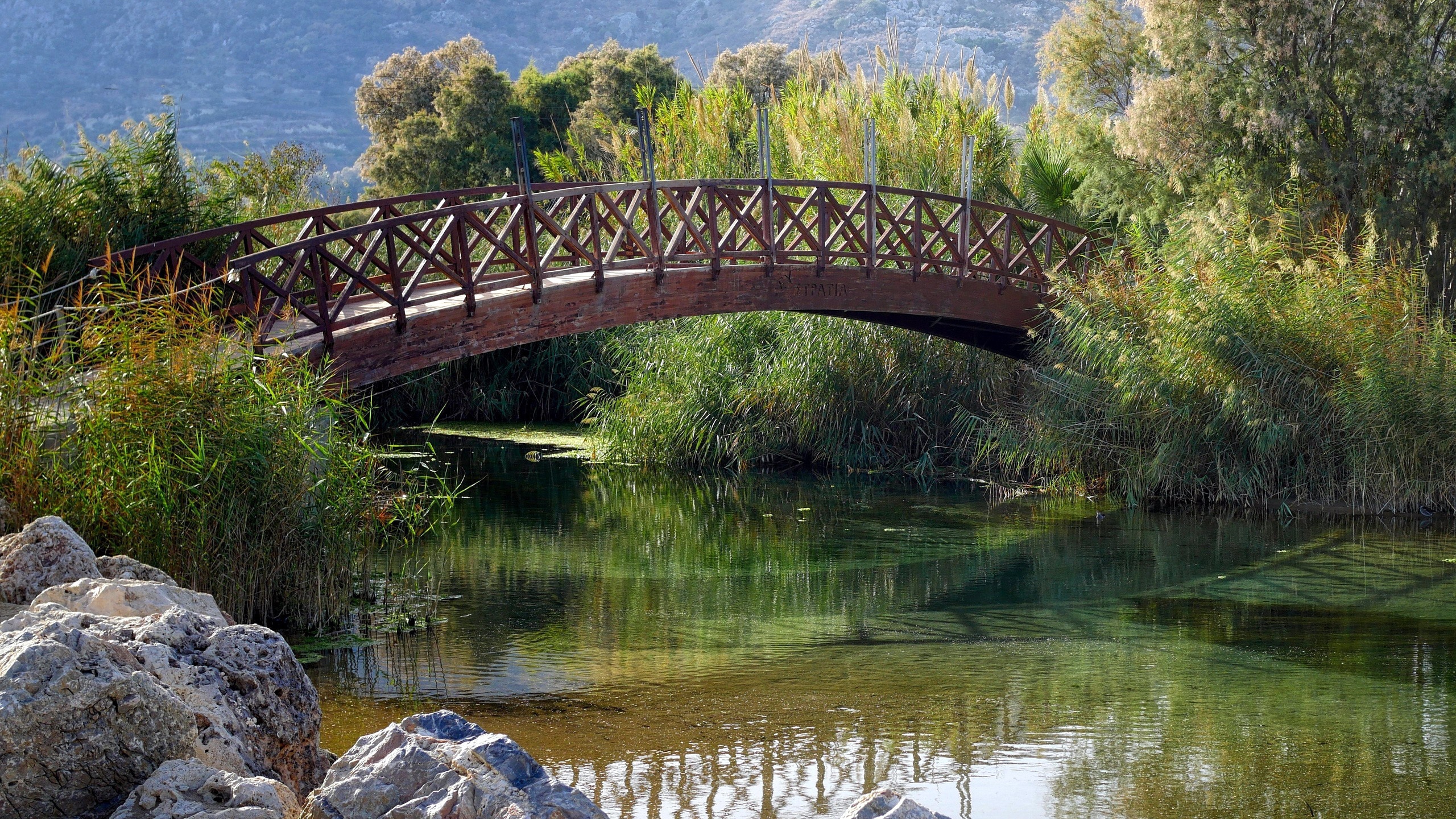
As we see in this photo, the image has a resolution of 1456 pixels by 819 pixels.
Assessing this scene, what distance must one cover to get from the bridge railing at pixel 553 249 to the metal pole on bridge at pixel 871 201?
2 cm

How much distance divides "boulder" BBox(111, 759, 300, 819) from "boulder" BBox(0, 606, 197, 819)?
0.14 metres

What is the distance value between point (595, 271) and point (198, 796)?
335 inches

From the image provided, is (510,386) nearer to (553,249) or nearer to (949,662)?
(553,249)

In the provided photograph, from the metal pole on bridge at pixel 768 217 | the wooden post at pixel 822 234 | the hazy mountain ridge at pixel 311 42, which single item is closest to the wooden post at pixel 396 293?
the metal pole on bridge at pixel 768 217

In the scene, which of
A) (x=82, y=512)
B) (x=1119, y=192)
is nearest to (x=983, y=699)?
(x=82, y=512)

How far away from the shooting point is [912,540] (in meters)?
11.5

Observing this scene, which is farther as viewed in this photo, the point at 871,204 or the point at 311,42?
the point at 311,42

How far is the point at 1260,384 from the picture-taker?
12.9 meters

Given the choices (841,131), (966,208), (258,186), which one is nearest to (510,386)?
(258,186)

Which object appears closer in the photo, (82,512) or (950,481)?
(82,512)

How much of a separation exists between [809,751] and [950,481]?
31.4 feet

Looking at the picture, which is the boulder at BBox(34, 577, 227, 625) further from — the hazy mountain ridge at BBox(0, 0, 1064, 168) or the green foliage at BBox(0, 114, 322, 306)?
the hazy mountain ridge at BBox(0, 0, 1064, 168)

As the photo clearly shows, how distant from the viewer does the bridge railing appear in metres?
10.0

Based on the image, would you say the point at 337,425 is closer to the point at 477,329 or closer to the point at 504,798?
the point at 477,329
